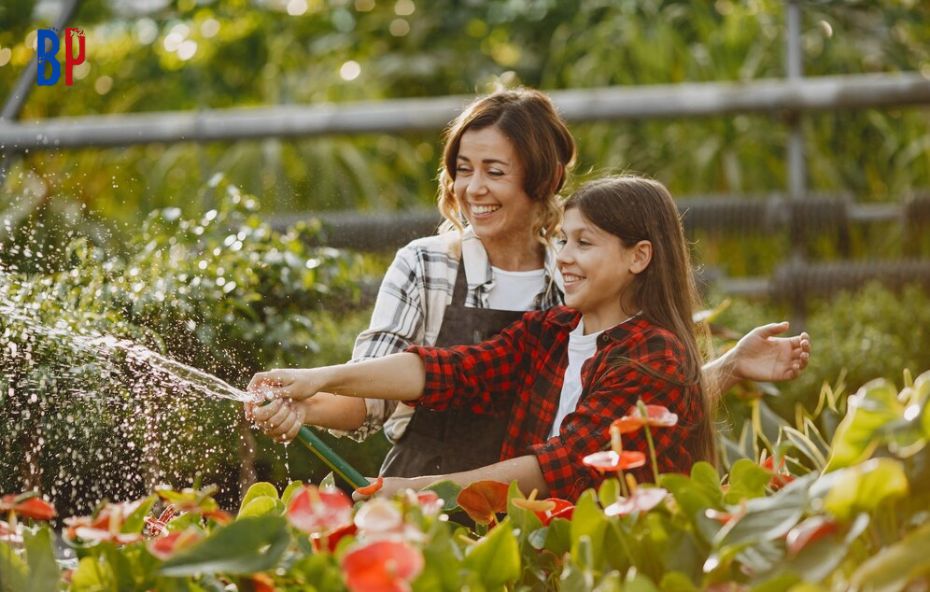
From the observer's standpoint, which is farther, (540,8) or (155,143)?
(540,8)

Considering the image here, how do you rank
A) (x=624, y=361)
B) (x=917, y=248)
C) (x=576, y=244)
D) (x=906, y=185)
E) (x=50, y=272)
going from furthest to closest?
(x=906, y=185), (x=917, y=248), (x=50, y=272), (x=576, y=244), (x=624, y=361)

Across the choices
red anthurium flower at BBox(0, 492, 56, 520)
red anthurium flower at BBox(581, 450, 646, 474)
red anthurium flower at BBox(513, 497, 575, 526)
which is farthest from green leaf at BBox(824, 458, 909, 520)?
red anthurium flower at BBox(0, 492, 56, 520)

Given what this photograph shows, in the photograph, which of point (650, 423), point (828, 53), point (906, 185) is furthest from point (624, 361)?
point (828, 53)

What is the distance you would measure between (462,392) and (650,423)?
2.36 ft

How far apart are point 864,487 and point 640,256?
2.89ft

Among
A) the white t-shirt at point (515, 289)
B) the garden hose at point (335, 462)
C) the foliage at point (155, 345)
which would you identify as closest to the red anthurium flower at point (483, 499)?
the garden hose at point (335, 462)

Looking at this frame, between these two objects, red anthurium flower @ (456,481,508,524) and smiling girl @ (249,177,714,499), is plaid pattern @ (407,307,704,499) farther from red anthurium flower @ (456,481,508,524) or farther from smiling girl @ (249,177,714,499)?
red anthurium flower @ (456,481,508,524)

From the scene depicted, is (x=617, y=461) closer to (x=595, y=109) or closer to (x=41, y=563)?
(x=41, y=563)

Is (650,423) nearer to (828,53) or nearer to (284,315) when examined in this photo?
(284,315)

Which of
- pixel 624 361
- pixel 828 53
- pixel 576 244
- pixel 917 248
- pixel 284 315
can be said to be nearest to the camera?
pixel 624 361

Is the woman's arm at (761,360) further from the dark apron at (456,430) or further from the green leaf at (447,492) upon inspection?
the green leaf at (447,492)

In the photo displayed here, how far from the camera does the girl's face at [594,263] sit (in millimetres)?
1717

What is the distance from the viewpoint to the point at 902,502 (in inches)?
40.3

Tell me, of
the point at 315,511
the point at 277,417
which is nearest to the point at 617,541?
the point at 315,511
